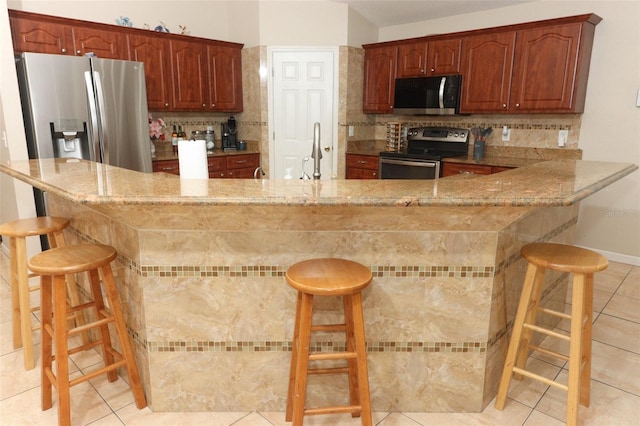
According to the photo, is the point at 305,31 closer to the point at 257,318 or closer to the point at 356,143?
the point at 356,143

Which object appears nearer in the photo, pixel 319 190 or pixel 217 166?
pixel 319 190

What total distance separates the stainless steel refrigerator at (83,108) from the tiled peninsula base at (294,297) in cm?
203

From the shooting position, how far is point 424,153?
4.80m

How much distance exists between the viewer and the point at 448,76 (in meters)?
4.46

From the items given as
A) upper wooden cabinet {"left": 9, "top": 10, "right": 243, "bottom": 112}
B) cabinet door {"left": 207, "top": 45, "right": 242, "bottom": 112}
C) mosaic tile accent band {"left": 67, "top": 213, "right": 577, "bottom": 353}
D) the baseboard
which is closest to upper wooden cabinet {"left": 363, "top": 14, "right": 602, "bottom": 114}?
the baseboard

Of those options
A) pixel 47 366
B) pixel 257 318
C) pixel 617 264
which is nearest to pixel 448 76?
pixel 617 264

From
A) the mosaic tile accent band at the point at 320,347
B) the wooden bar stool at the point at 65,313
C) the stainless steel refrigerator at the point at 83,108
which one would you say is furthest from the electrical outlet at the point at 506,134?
the wooden bar stool at the point at 65,313

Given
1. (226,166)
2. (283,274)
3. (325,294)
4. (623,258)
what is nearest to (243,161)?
(226,166)

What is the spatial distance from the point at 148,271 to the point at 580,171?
2.23 meters

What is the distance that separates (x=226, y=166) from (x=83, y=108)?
164 cm

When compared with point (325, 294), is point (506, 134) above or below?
above

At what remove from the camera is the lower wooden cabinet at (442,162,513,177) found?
406 cm

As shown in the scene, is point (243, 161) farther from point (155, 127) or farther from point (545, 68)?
point (545, 68)

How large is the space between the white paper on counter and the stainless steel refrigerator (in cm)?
208
